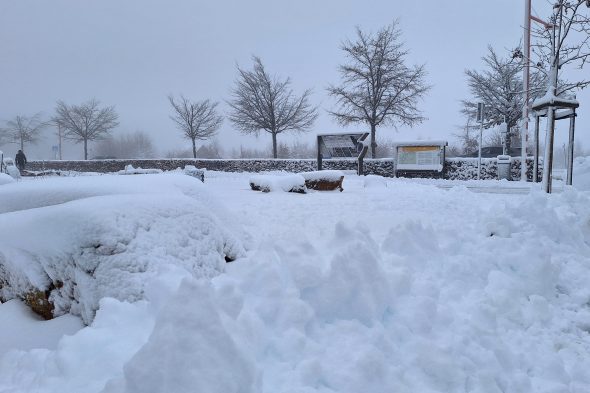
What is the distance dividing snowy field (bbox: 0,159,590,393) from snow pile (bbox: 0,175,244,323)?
0.01 metres

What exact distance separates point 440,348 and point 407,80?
25.1m

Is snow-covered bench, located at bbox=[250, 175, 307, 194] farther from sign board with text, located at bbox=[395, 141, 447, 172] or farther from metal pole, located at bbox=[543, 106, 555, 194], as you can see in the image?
sign board with text, located at bbox=[395, 141, 447, 172]

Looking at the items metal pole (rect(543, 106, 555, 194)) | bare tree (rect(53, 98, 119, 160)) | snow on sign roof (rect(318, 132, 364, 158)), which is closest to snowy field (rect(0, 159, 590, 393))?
metal pole (rect(543, 106, 555, 194))

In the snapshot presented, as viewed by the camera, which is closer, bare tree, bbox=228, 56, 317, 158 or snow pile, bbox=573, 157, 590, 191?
snow pile, bbox=573, 157, 590, 191

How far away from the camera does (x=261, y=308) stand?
255cm

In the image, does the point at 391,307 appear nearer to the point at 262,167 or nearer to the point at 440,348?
the point at 440,348

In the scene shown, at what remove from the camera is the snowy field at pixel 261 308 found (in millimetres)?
1965

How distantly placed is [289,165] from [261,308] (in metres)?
20.8

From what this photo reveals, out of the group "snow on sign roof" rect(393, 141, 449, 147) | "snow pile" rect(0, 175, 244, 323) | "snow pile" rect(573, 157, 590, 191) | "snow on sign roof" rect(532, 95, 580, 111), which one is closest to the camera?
"snow pile" rect(0, 175, 244, 323)

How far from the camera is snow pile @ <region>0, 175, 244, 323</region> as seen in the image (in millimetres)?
2715

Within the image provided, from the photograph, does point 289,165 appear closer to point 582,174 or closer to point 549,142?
point 582,174

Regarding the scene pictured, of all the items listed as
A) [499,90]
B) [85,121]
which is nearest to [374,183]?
[499,90]

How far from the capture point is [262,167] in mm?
23688

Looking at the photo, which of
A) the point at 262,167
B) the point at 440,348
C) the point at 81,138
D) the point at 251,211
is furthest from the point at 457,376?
the point at 81,138
